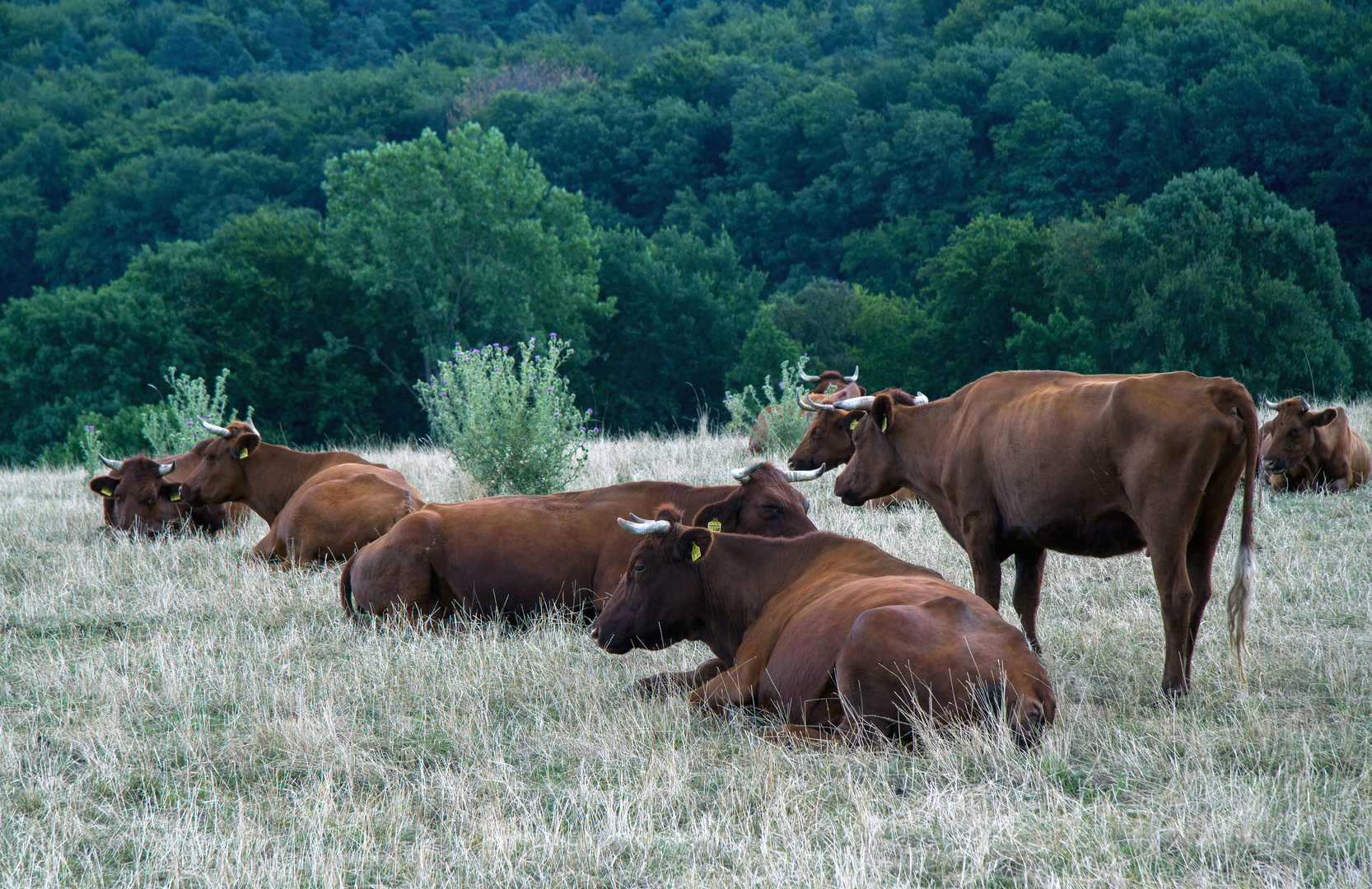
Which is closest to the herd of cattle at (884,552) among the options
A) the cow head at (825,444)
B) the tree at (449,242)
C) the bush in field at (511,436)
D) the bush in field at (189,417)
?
the cow head at (825,444)

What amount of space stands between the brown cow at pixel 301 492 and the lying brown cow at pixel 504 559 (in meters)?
1.57

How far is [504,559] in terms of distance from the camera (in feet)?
25.6

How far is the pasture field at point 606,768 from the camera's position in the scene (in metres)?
3.85

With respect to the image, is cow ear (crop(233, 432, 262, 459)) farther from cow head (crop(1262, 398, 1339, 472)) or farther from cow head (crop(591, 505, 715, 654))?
cow head (crop(1262, 398, 1339, 472))

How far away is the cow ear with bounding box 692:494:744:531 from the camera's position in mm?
6910

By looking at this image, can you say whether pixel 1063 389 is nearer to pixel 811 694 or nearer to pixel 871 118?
pixel 811 694

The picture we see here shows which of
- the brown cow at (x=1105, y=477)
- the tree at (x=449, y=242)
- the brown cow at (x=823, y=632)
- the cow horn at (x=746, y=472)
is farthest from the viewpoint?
the tree at (x=449, y=242)

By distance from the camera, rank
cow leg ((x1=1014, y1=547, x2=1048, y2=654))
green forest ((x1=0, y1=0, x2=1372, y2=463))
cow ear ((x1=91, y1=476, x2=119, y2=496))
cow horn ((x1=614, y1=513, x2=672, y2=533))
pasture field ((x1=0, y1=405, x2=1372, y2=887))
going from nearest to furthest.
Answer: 1. pasture field ((x1=0, y1=405, x2=1372, y2=887))
2. cow horn ((x1=614, y1=513, x2=672, y2=533))
3. cow leg ((x1=1014, y1=547, x2=1048, y2=654))
4. cow ear ((x1=91, y1=476, x2=119, y2=496))
5. green forest ((x1=0, y1=0, x2=1372, y2=463))

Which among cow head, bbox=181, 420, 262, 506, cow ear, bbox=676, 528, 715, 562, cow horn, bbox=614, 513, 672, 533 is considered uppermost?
cow horn, bbox=614, 513, 672, 533

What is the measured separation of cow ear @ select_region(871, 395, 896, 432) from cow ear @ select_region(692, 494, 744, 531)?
1.24 meters

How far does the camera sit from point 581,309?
5116cm

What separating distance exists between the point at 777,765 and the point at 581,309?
1861 inches

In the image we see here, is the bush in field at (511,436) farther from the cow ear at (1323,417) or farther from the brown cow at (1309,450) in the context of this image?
the cow ear at (1323,417)

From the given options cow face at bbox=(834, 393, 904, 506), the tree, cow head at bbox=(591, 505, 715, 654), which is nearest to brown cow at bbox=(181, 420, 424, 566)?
cow face at bbox=(834, 393, 904, 506)
